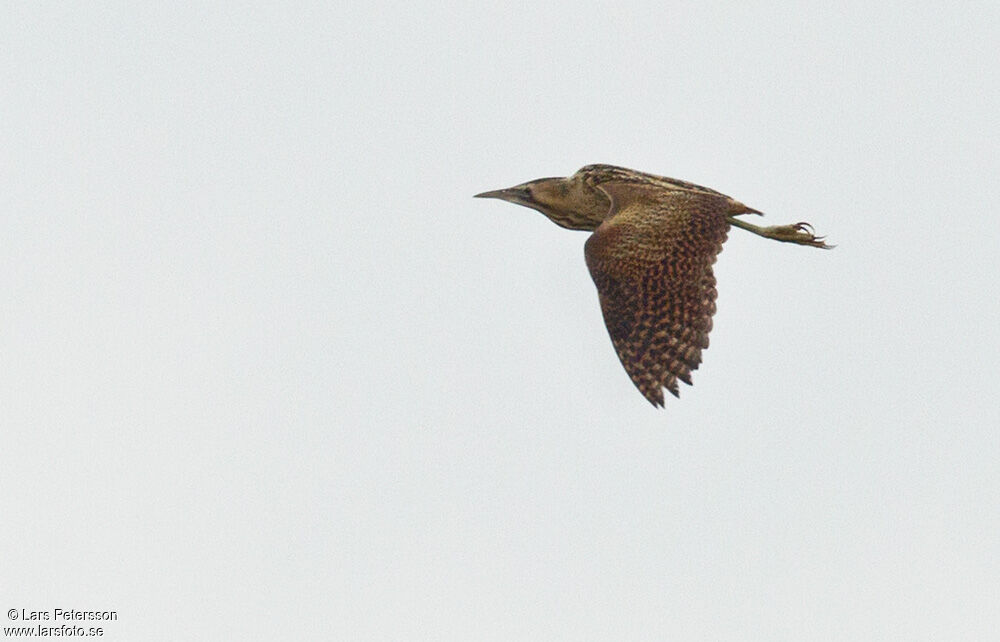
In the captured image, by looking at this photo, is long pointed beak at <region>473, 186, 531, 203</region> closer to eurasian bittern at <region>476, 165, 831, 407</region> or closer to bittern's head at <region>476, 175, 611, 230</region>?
bittern's head at <region>476, 175, 611, 230</region>

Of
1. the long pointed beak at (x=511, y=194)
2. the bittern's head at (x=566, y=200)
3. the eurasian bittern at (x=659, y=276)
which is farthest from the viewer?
the long pointed beak at (x=511, y=194)

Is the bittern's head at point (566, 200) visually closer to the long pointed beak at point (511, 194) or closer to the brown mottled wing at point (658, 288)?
the long pointed beak at point (511, 194)

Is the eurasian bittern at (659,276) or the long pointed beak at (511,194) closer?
the eurasian bittern at (659,276)

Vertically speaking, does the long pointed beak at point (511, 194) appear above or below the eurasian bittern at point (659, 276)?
above

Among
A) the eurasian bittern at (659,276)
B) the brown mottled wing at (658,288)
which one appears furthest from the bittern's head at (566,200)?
the brown mottled wing at (658,288)

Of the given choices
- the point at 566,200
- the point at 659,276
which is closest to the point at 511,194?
the point at 566,200

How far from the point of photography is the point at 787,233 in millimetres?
21094

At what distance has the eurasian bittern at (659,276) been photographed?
1891cm

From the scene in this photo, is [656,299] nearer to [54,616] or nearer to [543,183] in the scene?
[543,183]

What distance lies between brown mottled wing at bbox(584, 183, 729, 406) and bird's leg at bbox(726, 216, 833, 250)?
4.69ft

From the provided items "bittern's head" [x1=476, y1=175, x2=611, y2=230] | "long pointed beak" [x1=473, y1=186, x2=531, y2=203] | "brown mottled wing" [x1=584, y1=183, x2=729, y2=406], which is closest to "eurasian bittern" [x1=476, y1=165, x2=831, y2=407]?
"brown mottled wing" [x1=584, y1=183, x2=729, y2=406]

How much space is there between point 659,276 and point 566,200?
257 centimetres

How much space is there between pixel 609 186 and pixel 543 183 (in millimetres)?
1246

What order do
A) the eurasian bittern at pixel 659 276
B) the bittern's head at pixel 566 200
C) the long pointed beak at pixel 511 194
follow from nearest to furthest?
the eurasian bittern at pixel 659 276 < the bittern's head at pixel 566 200 < the long pointed beak at pixel 511 194
